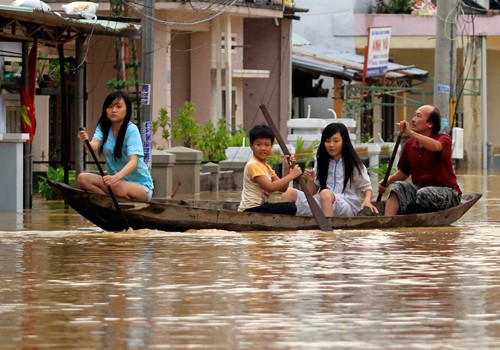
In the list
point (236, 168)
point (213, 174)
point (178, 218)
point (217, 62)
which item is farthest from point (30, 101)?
point (217, 62)

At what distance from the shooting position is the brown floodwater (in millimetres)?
8664

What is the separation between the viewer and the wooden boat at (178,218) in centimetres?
1585

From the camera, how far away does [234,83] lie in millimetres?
42281

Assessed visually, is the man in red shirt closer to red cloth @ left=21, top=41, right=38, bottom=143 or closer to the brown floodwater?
the brown floodwater

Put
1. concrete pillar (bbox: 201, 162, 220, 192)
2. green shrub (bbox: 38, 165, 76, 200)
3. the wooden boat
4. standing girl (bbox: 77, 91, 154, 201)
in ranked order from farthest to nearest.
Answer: concrete pillar (bbox: 201, 162, 220, 192) → green shrub (bbox: 38, 165, 76, 200) → standing girl (bbox: 77, 91, 154, 201) → the wooden boat

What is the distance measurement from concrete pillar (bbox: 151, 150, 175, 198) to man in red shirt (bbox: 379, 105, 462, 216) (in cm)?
893

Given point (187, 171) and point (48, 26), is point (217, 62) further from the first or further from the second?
point (48, 26)

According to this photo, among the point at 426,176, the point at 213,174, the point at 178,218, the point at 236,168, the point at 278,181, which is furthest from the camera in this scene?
the point at 236,168

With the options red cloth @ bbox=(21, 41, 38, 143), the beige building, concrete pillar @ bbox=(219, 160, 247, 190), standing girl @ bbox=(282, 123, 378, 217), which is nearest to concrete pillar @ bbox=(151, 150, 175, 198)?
red cloth @ bbox=(21, 41, 38, 143)

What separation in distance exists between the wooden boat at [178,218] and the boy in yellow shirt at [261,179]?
39cm

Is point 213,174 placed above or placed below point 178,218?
above

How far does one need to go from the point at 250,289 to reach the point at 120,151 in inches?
222

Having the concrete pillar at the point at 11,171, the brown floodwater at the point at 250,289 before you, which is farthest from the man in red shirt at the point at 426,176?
the concrete pillar at the point at 11,171

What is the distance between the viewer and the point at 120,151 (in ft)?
53.7
